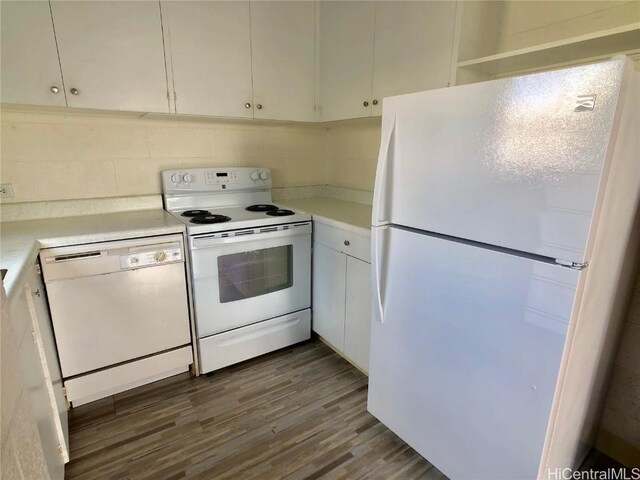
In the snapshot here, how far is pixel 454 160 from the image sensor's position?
1145 millimetres

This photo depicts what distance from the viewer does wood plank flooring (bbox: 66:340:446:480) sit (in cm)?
152

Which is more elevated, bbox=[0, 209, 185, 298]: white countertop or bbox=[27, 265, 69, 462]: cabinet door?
bbox=[0, 209, 185, 298]: white countertop

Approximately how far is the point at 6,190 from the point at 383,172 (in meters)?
2.05

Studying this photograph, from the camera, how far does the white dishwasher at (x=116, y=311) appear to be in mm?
1655

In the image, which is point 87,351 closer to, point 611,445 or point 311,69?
point 311,69

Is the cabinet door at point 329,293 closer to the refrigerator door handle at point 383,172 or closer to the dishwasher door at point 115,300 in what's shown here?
the refrigerator door handle at point 383,172

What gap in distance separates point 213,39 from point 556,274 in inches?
82.9

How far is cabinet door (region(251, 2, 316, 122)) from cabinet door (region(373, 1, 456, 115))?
0.58 meters

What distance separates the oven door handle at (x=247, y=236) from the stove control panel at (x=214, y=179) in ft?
1.95

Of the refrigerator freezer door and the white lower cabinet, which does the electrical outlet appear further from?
the refrigerator freezer door

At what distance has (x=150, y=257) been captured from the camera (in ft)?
5.93

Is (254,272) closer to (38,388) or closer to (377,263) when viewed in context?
(377,263)

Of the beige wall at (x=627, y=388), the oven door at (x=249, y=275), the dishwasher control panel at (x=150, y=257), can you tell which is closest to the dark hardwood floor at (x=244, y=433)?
the beige wall at (x=627, y=388)

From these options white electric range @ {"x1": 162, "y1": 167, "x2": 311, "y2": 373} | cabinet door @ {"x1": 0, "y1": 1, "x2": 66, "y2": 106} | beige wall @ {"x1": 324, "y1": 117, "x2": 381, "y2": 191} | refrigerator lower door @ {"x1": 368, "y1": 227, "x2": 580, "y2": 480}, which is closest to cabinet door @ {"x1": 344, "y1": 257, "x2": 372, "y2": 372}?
refrigerator lower door @ {"x1": 368, "y1": 227, "x2": 580, "y2": 480}
